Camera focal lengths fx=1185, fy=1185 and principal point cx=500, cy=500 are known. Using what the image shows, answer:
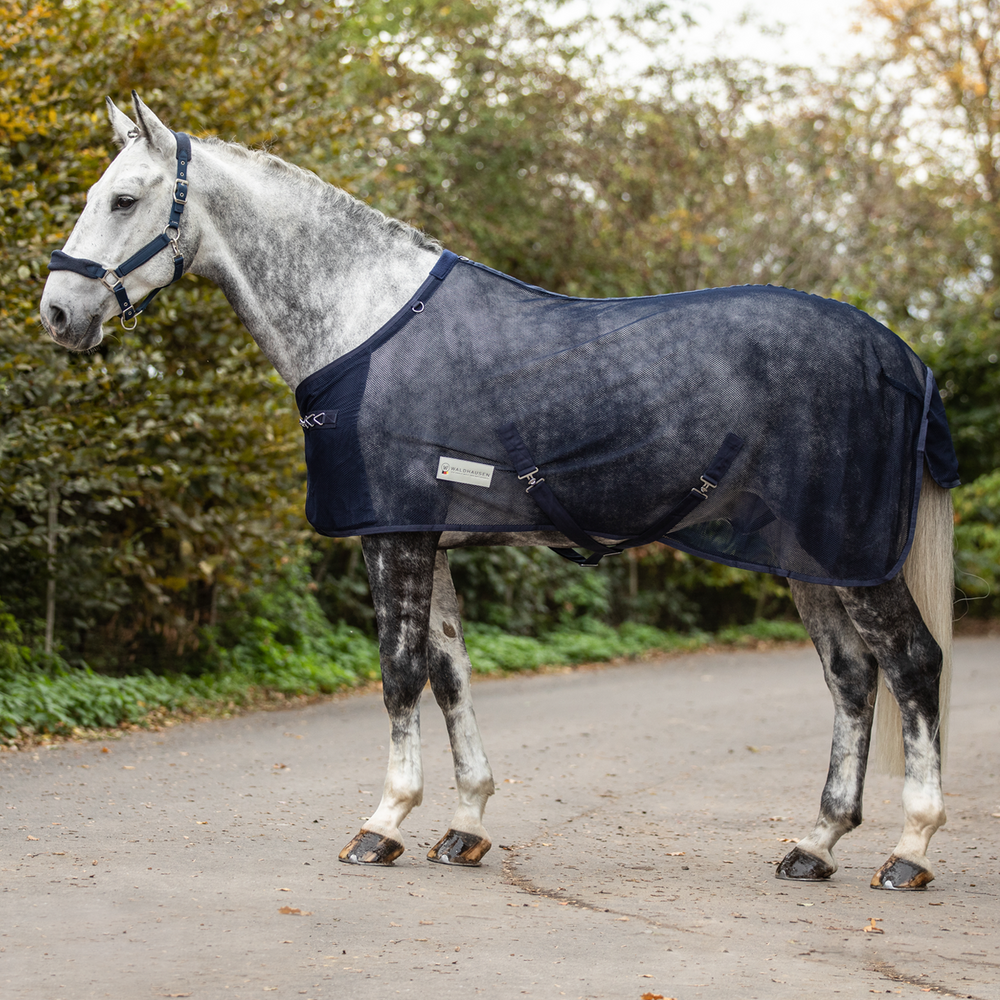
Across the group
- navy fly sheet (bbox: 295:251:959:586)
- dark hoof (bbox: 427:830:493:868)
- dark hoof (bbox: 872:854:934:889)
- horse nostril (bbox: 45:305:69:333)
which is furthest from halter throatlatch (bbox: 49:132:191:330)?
dark hoof (bbox: 872:854:934:889)

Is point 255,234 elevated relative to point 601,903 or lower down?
elevated

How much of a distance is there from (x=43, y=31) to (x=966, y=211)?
56.7 ft

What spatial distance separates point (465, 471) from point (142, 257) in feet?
4.73

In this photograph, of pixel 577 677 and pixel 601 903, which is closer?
pixel 601 903

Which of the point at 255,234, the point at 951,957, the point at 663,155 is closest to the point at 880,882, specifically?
the point at 951,957

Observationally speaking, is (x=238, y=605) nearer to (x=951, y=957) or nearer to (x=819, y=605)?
(x=819, y=605)

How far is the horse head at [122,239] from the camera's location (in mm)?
4336

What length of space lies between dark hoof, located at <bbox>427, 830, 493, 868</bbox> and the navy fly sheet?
1.19m

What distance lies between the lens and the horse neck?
4.46 metres

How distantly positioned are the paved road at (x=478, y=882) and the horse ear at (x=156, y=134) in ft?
8.54

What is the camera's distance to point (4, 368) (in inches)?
282

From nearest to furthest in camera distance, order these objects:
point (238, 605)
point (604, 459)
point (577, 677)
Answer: point (604, 459) → point (238, 605) → point (577, 677)

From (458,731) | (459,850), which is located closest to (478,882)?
(459,850)

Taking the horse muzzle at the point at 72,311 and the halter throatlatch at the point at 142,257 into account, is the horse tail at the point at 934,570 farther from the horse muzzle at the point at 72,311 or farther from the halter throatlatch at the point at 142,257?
the horse muzzle at the point at 72,311
